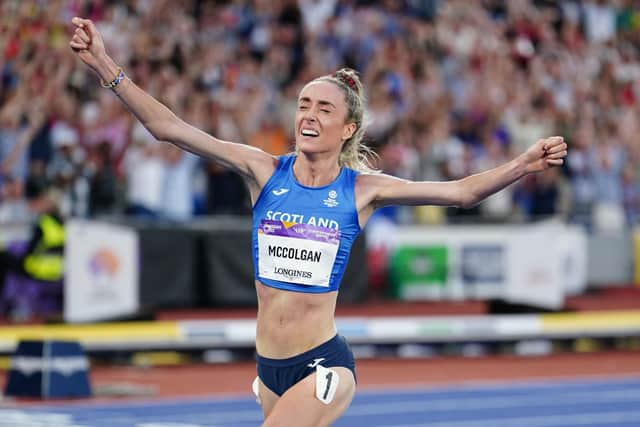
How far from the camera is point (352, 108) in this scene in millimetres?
5637

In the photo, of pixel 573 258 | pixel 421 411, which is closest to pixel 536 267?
pixel 573 258

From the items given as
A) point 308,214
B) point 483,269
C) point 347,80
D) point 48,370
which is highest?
point 347,80

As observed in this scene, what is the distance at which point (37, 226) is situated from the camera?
560 inches

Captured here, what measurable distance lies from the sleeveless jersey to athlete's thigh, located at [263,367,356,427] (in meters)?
0.39

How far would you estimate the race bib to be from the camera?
5465mm

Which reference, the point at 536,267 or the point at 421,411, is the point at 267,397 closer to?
the point at 421,411

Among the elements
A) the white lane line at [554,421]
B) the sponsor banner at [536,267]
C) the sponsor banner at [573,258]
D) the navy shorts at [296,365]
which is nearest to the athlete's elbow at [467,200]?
the navy shorts at [296,365]

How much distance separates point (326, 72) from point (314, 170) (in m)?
13.0

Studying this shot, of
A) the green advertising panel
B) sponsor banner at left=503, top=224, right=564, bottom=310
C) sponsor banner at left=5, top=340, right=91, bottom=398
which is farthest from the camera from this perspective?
the green advertising panel

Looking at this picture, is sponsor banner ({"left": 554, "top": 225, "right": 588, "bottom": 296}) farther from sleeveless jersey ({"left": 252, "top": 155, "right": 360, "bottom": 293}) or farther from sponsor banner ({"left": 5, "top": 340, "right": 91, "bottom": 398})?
sleeveless jersey ({"left": 252, "top": 155, "right": 360, "bottom": 293})

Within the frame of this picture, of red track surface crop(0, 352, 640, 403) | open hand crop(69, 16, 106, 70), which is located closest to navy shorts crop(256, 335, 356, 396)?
open hand crop(69, 16, 106, 70)

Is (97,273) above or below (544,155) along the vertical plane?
below

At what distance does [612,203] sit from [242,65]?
20.0 ft

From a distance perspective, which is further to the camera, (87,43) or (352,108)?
(352,108)
